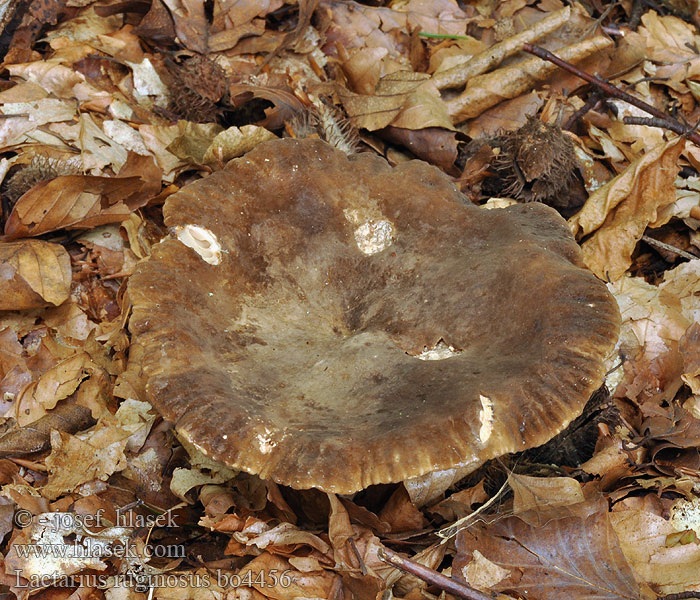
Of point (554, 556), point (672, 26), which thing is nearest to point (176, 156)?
point (554, 556)

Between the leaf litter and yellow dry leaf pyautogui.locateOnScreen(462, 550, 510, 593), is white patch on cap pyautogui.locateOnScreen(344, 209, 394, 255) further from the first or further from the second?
yellow dry leaf pyautogui.locateOnScreen(462, 550, 510, 593)

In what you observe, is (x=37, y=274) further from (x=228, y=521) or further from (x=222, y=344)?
(x=228, y=521)

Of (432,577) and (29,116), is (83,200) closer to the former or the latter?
(29,116)

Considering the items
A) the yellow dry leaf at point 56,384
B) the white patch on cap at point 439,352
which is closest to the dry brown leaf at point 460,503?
the white patch on cap at point 439,352

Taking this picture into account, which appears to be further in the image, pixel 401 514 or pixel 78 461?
pixel 78 461

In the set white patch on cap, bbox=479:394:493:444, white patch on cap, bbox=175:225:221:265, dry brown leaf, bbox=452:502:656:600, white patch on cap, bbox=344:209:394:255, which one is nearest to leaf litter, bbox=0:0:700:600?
dry brown leaf, bbox=452:502:656:600

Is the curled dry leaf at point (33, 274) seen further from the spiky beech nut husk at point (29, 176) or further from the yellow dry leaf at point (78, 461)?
the yellow dry leaf at point (78, 461)

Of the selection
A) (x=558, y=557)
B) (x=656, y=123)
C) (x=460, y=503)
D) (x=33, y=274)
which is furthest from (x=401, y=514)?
(x=656, y=123)

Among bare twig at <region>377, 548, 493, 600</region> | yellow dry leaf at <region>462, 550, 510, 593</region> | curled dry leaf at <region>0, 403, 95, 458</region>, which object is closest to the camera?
bare twig at <region>377, 548, 493, 600</region>
